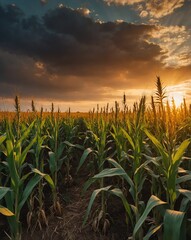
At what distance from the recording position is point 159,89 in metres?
2.78

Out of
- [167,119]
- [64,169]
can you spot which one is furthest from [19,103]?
[64,169]

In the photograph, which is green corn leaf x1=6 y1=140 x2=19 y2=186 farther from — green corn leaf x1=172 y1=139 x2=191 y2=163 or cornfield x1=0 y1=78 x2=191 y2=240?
green corn leaf x1=172 y1=139 x2=191 y2=163

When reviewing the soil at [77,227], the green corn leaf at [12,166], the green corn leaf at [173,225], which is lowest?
the soil at [77,227]

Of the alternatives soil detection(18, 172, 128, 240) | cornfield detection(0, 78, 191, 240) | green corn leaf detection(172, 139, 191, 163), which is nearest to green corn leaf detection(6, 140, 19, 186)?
cornfield detection(0, 78, 191, 240)

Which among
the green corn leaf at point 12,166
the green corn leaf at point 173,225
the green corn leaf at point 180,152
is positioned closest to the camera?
the green corn leaf at point 173,225

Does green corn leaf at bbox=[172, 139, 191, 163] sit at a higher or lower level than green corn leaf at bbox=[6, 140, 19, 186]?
higher

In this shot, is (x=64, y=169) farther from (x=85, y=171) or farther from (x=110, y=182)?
(x=110, y=182)

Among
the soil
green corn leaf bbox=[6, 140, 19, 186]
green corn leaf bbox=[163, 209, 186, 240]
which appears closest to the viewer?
green corn leaf bbox=[163, 209, 186, 240]

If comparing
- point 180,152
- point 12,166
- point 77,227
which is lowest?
point 77,227

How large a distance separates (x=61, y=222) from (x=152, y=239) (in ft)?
5.19

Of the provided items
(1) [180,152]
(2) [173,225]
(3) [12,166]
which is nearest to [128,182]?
(1) [180,152]

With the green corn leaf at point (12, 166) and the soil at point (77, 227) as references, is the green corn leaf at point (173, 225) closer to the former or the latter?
the green corn leaf at point (12, 166)

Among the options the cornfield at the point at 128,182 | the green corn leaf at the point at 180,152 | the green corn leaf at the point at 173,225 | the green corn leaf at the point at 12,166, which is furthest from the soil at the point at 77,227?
the green corn leaf at the point at 173,225

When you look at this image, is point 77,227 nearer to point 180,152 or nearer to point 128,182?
point 128,182
